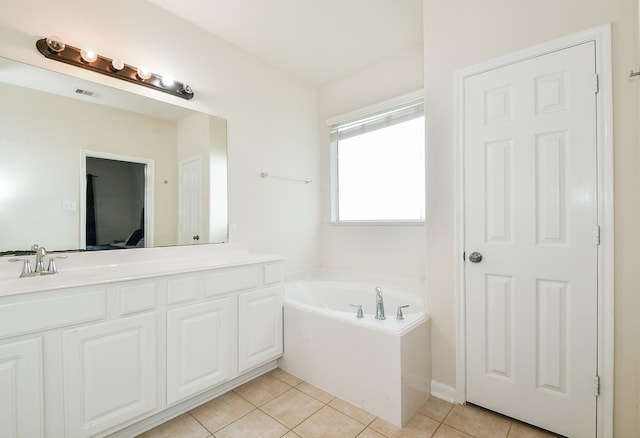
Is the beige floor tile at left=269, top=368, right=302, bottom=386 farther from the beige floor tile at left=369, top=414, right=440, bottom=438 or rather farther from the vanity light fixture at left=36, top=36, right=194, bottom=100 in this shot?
the vanity light fixture at left=36, top=36, right=194, bottom=100

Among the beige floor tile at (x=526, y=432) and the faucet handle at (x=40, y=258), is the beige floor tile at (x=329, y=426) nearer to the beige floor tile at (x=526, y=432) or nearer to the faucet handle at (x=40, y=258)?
the beige floor tile at (x=526, y=432)

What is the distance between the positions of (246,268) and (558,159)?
1.92 m

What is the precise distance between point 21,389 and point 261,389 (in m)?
1.26

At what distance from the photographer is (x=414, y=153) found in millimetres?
2684

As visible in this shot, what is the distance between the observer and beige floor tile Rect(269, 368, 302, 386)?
83.7 inches

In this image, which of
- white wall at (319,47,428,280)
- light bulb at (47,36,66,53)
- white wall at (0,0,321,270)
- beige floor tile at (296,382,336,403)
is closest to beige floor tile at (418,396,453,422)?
beige floor tile at (296,382,336,403)

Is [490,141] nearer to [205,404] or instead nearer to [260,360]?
[260,360]

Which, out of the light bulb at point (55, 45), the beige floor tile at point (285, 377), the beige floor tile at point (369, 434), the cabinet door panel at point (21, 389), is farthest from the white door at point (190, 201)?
the beige floor tile at point (369, 434)

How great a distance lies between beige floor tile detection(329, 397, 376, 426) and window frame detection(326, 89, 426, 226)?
1.49 meters

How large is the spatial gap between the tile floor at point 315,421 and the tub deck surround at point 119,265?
868 millimetres

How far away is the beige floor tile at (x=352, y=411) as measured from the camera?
1.72 metres

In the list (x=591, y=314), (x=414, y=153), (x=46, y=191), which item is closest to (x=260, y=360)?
(x=46, y=191)

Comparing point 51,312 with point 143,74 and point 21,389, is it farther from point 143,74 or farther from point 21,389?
point 143,74

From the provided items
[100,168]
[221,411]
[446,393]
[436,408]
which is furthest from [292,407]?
[100,168]
